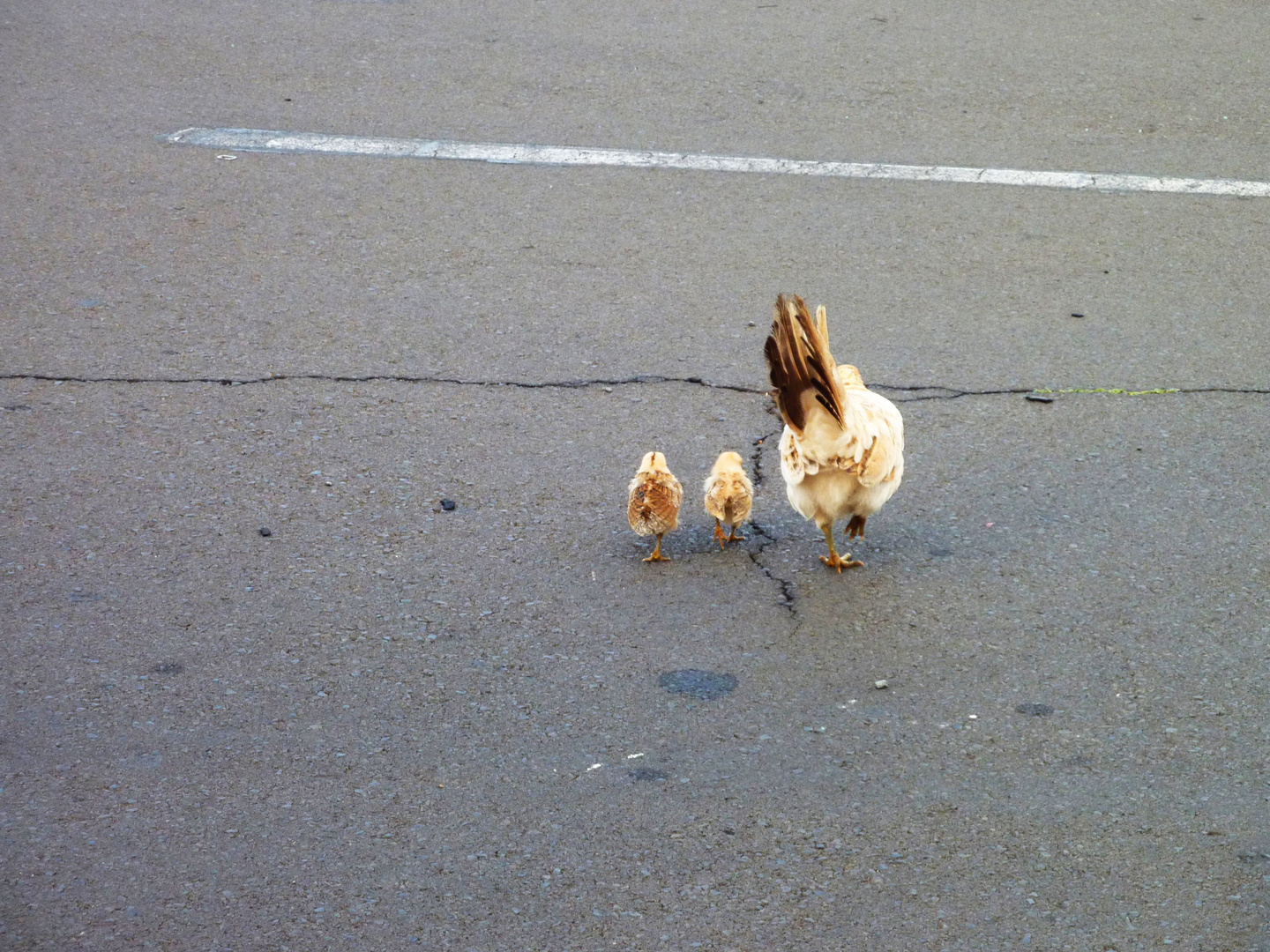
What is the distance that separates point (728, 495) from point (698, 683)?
817 millimetres

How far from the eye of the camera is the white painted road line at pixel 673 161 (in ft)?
24.5

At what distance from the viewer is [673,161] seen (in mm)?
7715

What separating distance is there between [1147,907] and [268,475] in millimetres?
3186

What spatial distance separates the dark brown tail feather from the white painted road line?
3.50 metres

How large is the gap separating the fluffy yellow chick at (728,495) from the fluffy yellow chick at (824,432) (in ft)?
0.56

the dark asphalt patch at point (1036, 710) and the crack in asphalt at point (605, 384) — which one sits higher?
the crack in asphalt at point (605, 384)

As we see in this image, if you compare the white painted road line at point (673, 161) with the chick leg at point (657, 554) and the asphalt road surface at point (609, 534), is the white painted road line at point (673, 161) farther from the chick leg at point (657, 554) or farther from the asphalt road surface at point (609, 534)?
the chick leg at point (657, 554)

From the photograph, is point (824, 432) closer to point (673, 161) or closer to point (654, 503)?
point (654, 503)

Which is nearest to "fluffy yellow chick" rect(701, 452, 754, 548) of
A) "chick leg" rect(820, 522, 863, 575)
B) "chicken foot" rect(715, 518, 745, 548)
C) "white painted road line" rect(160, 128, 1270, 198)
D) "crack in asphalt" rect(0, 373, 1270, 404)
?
"chicken foot" rect(715, 518, 745, 548)

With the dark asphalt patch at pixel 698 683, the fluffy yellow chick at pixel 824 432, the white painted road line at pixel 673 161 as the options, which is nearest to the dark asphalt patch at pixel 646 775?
the dark asphalt patch at pixel 698 683

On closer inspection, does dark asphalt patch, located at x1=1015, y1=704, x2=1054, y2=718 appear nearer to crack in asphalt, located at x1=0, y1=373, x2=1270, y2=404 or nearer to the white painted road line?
crack in asphalt, located at x1=0, y1=373, x2=1270, y2=404

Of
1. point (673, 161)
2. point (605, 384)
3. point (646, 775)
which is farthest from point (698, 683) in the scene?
point (673, 161)

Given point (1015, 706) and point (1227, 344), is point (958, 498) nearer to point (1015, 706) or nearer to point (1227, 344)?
point (1015, 706)

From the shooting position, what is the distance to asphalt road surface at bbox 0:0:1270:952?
129 inches
